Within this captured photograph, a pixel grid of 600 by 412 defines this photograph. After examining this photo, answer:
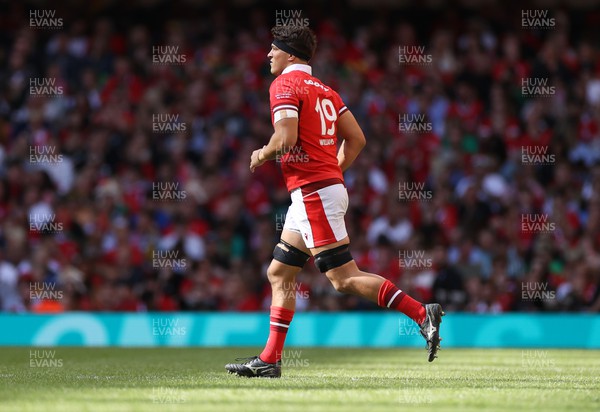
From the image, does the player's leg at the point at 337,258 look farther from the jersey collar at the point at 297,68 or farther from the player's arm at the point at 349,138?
the jersey collar at the point at 297,68

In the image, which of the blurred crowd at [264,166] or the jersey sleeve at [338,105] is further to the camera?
the blurred crowd at [264,166]

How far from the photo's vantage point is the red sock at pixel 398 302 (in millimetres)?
7770

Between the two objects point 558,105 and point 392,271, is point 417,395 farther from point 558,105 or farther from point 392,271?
point 558,105

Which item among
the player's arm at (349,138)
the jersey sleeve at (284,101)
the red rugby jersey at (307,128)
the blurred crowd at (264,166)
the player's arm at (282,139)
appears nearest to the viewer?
the player's arm at (282,139)

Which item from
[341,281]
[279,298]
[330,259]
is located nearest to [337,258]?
[330,259]

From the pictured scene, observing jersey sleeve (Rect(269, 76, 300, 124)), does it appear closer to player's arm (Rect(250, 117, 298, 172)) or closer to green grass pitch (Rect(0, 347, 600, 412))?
player's arm (Rect(250, 117, 298, 172))

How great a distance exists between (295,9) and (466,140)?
17.4ft

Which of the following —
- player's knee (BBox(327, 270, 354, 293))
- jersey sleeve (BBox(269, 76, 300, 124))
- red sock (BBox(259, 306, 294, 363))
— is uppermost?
jersey sleeve (BBox(269, 76, 300, 124))

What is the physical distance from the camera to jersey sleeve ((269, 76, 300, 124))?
25.3ft

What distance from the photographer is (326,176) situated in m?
7.92

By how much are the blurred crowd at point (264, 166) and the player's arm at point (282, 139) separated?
753 cm

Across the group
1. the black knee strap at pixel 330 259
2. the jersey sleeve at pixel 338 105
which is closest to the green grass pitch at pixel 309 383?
the black knee strap at pixel 330 259

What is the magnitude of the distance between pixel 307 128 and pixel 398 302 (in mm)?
1403

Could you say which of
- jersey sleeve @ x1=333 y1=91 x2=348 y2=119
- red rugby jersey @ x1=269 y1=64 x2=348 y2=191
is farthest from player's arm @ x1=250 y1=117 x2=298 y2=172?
jersey sleeve @ x1=333 y1=91 x2=348 y2=119
